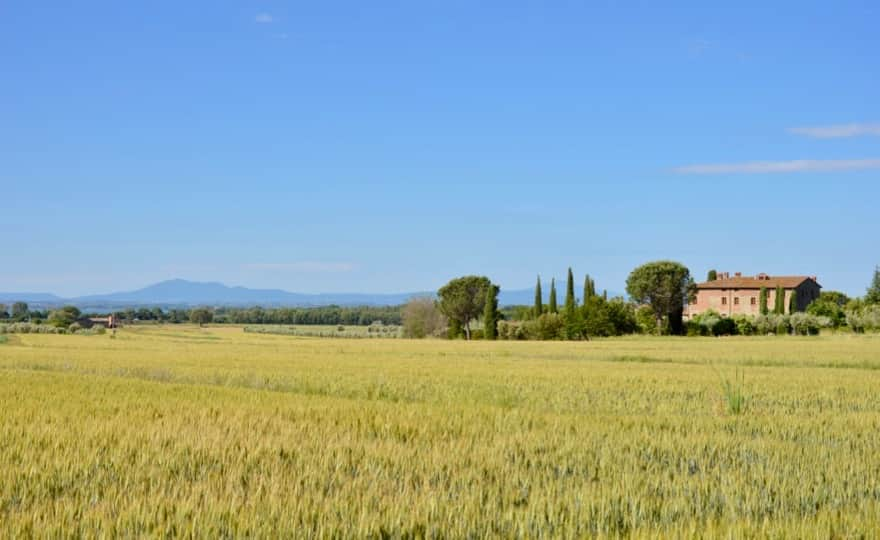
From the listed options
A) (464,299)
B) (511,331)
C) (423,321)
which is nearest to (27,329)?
(511,331)

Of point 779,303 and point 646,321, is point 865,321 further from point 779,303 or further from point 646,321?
point 779,303

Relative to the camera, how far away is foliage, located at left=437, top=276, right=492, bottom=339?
112 meters

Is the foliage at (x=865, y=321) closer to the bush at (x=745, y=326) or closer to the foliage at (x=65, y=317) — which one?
the bush at (x=745, y=326)

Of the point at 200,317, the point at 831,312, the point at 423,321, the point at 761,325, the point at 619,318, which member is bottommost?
the point at 761,325

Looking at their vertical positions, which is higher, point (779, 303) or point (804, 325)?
point (779, 303)

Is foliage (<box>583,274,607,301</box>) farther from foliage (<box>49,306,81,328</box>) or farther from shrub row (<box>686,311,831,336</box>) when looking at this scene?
foliage (<box>49,306,81,328</box>)

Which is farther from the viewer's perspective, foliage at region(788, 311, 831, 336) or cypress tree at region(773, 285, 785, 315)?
cypress tree at region(773, 285, 785, 315)

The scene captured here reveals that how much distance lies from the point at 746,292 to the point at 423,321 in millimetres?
48464

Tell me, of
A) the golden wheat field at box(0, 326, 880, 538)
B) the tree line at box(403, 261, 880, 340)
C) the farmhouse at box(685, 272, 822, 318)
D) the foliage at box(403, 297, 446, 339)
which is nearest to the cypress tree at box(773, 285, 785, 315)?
the tree line at box(403, 261, 880, 340)

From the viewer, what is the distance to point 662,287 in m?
107

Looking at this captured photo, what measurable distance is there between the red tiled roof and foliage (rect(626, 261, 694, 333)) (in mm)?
22466

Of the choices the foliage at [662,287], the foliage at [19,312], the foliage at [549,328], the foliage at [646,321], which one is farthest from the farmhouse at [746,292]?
the foliage at [19,312]

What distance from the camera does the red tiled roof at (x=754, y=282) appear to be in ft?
416

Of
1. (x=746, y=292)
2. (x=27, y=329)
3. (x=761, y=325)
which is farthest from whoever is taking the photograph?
(x=746, y=292)
